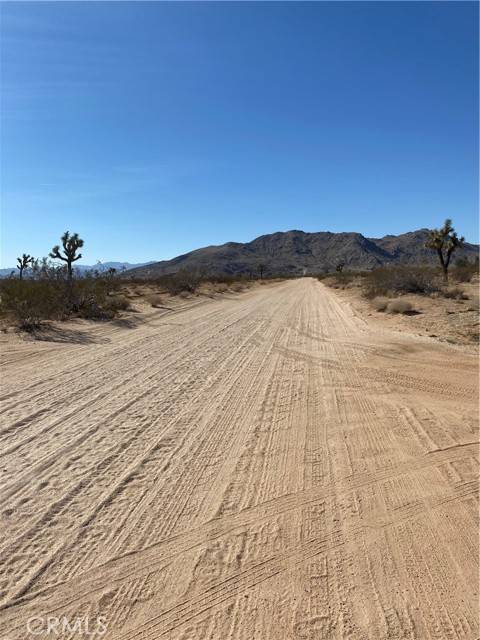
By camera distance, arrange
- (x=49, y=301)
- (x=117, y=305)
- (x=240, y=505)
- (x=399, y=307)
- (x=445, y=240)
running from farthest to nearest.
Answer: (x=445, y=240), (x=117, y=305), (x=399, y=307), (x=49, y=301), (x=240, y=505)

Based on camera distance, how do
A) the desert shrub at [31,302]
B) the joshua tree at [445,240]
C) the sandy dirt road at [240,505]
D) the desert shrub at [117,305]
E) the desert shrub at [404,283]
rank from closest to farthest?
the sandy dirt road at [240,505] < the desert shrub at [31,302] < the desert shrub at [117,305] < the desert shrub at [404,283] < the joshua tree at [445,240]

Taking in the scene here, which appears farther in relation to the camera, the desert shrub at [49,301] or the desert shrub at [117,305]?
the desert shrub at [117,305]

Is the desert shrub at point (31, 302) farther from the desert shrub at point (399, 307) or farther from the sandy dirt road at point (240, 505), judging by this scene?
the desert shrub at point (399, 307)

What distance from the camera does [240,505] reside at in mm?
3996

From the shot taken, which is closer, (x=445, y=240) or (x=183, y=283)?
(x=183, y=283)


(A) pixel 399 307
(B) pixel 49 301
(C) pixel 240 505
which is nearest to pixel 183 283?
(B) pixel 49 301

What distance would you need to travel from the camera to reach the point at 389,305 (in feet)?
63.3

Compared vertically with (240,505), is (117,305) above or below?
above

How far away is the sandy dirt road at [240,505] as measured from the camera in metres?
2.83

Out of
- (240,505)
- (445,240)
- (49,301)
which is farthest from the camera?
(445,240)

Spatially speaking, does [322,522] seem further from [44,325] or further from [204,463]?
[44,325]

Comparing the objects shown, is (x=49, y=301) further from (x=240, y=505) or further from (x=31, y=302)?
(x=240, y=505)

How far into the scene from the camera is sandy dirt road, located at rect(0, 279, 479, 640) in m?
2.83

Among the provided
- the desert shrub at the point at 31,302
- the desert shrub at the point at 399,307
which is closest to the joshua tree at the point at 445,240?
the desert shrub at the point at 399,307
